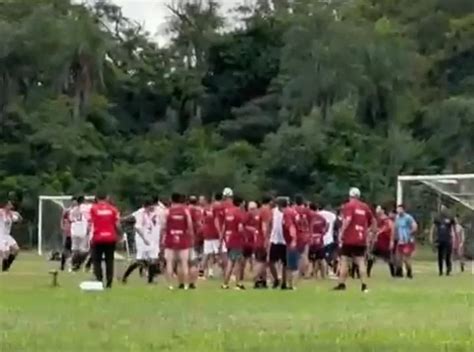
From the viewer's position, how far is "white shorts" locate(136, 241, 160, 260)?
3228 cm

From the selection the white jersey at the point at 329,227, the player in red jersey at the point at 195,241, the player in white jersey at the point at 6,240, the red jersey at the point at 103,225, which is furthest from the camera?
the white jersey at the point at 329,227

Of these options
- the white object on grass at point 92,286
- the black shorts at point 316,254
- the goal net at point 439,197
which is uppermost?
the goal net at point 439,197

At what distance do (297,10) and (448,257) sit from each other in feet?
173

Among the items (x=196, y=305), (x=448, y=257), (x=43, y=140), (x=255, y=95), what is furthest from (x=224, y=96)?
(x=196, y=305)

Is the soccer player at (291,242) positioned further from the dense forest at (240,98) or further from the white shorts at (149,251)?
the dense forest at (240,98)

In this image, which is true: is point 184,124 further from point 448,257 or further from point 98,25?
point 448,257

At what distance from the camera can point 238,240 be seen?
3091 centimetres

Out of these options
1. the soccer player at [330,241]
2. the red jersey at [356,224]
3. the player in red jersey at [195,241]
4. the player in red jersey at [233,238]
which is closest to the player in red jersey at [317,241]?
the soccer player at [330,241]

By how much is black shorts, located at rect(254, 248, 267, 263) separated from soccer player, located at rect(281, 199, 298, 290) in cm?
58

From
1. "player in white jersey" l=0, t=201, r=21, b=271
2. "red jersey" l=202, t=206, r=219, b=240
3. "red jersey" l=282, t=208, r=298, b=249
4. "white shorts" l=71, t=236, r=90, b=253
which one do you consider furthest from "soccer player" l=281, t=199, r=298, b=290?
"white shorts" l=71, t=236, r=90, b=253

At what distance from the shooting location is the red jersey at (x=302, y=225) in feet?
100

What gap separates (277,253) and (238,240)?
0.92 m

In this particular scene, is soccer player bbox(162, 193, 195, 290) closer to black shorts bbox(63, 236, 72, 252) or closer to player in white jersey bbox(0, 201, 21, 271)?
player in white jersey bbox(0, 201, 21, 271)

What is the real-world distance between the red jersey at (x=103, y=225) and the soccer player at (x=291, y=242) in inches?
137
